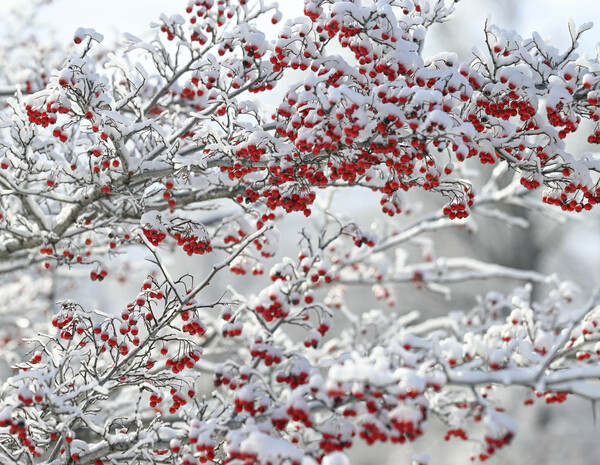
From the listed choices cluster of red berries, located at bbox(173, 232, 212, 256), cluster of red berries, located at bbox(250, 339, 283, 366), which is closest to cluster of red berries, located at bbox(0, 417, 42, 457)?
cluster of red berries, located at bbox(250, 339, 283, 366)

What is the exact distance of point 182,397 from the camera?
2840 millimetres

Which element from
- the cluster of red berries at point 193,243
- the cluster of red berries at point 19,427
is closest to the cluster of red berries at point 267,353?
the cluster of red berries at point 193,243

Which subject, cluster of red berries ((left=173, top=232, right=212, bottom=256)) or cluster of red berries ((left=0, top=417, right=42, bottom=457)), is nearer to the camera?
cluster of red berries ((left=0, top=417, right=42, bottom=457))

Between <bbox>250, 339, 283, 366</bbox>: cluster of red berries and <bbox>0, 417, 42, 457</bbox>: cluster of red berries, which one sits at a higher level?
<bbox>250, 339, 283, 366</bbox>: cluster of red berries

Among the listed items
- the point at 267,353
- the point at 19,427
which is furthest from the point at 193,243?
Answer: the point at 19,427

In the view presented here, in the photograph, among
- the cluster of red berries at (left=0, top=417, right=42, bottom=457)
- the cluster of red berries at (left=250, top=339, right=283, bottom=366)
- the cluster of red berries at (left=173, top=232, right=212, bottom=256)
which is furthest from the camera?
the cluster of red berries at (left=173, top=232, right=212, bottom=256)

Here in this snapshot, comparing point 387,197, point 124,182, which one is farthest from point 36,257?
point 387,197

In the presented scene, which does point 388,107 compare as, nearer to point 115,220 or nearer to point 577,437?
point 115,220

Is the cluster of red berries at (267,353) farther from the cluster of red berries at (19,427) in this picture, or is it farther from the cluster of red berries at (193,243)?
the cluster of red berries at (19,427)

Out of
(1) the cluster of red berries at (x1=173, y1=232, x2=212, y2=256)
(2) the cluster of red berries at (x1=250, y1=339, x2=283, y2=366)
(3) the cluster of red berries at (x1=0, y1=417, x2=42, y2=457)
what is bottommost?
(3) the cluster of red berries at (x1=0, y1=417, x2=42, y2=457)

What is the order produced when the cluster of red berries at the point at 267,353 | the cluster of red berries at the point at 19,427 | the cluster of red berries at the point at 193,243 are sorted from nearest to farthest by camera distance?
the cluster of red berries at the point at 19,427 < the cluster of red berries at the point at 267,353 < the cluster of red berries at the point at 193,243

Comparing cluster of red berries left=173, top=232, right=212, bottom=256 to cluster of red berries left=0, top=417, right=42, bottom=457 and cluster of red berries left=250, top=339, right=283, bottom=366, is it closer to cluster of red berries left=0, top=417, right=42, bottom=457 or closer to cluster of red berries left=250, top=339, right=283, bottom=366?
cluster of red berries left=250, top=339, right=283, bottom=366

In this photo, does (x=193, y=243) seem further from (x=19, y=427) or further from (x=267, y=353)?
(x=19, y=427)

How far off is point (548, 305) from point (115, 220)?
3.98 m
